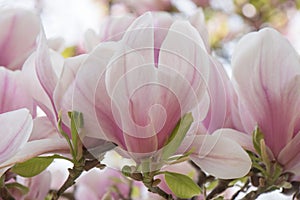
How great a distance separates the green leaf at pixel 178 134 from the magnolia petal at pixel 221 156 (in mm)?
13

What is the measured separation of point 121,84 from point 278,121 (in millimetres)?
92

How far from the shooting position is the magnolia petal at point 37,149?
29cm

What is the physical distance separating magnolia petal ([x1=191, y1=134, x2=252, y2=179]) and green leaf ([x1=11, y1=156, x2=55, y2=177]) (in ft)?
0.25

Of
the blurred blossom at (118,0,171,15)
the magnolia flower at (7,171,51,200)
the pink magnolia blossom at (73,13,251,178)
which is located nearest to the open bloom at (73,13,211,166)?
the pink magnolia blossom at (73,13,251,178)

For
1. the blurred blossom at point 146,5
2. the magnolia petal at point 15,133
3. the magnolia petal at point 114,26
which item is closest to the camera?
the magnolia petal at point 15,133

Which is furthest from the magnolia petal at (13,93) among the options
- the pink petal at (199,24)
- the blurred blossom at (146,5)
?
the blurred blossom at (146,5)

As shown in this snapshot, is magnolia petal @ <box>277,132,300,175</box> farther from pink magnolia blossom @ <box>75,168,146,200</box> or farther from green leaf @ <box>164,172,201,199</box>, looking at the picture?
pink magnolia blossom @ <box>75,168,146,200</box>

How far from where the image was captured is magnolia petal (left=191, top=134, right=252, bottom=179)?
11.8 inches

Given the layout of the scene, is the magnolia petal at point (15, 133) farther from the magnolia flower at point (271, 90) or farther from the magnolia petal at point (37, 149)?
the magnolia flower at point (271, 90)

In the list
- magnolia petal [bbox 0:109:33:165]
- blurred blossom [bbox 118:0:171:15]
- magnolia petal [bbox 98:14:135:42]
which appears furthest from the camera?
blurred blossom [bbox 118:0:171:15]

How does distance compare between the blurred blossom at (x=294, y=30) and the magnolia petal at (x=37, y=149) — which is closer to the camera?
the magnolia petal at (x=37, y=149)

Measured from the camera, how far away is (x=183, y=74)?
291mm

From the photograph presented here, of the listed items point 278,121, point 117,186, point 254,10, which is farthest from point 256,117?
point 254,10

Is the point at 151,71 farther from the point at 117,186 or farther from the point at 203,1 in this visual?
the point at 203,1
